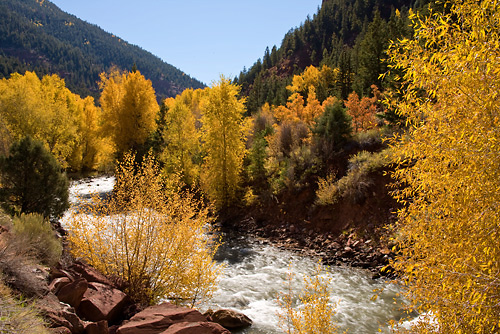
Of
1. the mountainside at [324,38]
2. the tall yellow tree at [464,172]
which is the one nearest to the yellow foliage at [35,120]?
the tall yellow tree at [464,172]

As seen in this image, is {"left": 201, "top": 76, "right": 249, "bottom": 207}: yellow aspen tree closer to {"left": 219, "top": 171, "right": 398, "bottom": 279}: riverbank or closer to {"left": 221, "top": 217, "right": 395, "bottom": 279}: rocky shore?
{"left": 219, "top": 171, "right": 398, "bottom": 279}: riverbank

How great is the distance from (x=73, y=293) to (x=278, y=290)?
20.9 ft

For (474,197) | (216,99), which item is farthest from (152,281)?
(216,99)

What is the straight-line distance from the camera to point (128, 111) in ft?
82.8

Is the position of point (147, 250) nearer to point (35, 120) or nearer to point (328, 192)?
point (328, 192)

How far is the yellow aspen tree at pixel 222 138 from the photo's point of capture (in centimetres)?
1831

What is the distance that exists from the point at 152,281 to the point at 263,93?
58396mm

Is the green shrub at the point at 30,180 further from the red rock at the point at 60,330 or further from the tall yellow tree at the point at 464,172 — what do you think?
the tall yellow tree at the point at 464,172

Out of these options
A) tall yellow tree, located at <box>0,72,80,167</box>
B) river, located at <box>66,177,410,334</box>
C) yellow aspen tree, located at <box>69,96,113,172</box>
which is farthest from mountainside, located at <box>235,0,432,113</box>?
river, located at <box>66,177,410,334</box>

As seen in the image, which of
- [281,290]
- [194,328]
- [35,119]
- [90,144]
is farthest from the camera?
[90,144]

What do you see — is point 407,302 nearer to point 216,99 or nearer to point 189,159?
point 216,99

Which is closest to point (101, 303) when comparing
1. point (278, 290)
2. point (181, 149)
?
point (278, 290)

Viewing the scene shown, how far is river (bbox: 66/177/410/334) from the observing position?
7949 mm

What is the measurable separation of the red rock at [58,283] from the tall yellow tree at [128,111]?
2063 centimetres
